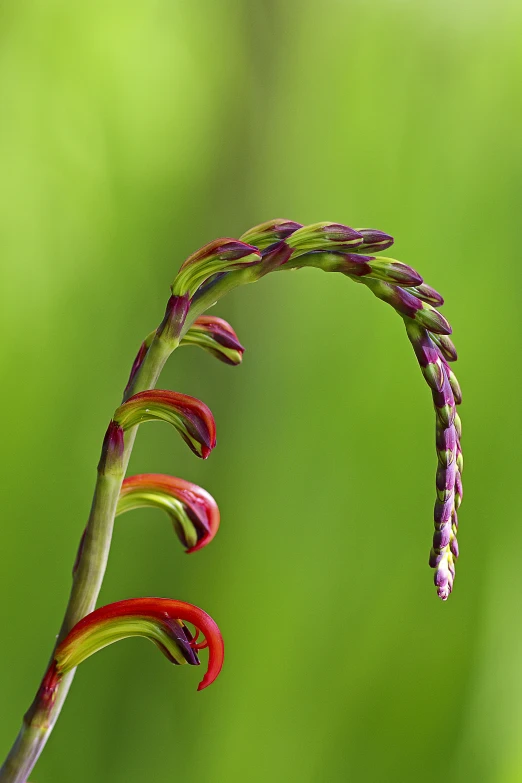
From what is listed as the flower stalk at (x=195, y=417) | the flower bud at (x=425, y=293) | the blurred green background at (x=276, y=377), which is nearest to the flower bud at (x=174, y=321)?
the flower stalk at (x=195, y=417)

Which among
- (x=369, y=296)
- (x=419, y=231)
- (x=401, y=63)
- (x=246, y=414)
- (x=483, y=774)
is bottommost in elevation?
(x=483, y=774)

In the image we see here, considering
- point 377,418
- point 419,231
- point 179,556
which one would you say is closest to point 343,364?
point 377,418

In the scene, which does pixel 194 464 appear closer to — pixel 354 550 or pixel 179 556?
pixel 179 556

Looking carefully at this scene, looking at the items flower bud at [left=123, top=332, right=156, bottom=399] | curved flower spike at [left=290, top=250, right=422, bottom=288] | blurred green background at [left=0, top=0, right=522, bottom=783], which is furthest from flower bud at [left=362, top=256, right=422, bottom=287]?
blurred green background at [left=0, top=0, right=522, bottom=783]

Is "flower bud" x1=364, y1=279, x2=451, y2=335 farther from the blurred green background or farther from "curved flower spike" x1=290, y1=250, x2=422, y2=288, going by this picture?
the blurred green background

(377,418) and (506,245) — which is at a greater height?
Answer: (506,245)

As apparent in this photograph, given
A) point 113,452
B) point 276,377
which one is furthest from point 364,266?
point 276,377
